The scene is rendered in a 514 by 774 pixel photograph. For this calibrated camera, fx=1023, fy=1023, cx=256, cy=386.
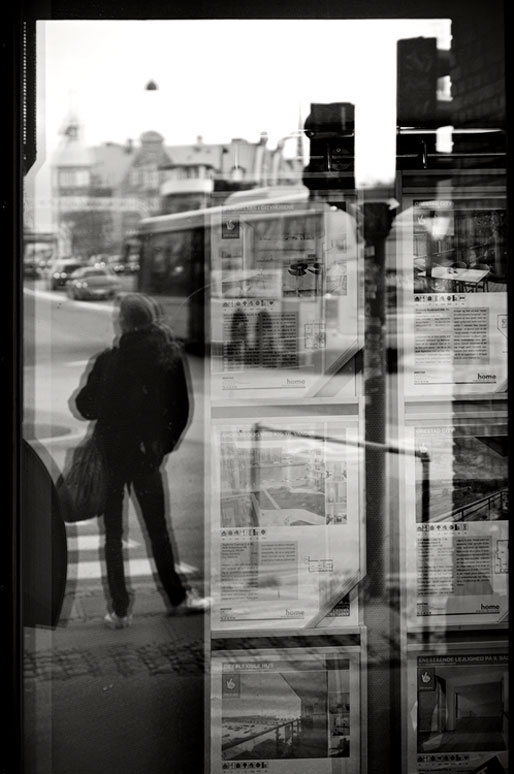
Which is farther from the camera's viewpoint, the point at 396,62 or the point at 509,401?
the point at 396,62

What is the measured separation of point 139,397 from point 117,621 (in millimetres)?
600

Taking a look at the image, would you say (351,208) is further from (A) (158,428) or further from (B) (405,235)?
(A) (158,428)

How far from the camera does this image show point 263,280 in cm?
275

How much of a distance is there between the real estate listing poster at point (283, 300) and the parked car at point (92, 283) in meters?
0.27

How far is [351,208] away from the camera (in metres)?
2.78

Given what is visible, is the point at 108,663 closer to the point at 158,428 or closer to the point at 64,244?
the point at 158,428

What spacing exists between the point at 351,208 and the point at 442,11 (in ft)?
1.86

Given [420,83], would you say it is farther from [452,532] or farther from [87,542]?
[87,542]

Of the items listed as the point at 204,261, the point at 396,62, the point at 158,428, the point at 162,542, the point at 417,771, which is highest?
the point at 396,62

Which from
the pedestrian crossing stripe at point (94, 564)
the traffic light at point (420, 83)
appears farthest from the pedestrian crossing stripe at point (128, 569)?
the traffic light at point (420, 83)

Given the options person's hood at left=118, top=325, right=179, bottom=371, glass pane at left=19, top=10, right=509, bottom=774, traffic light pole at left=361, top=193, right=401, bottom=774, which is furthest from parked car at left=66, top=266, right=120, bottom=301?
traffic light pole at left=361, top=193, right=401, bottom=774

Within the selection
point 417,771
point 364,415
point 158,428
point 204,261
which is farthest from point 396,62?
point 417,771

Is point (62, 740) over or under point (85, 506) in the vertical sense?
under

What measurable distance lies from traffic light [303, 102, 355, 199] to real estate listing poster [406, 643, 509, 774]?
1.30 metres
